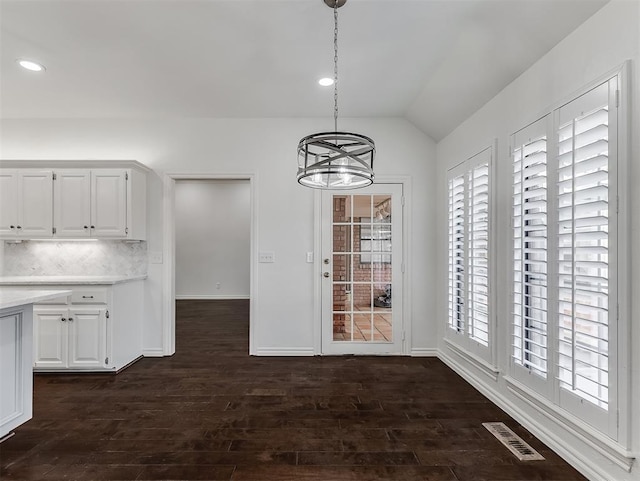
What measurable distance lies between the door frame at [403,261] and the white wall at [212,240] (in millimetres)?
4590

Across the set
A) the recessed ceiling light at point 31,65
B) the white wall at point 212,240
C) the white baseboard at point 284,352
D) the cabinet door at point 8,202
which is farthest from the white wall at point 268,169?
the white wall at point 212,240

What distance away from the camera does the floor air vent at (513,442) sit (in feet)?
6.63

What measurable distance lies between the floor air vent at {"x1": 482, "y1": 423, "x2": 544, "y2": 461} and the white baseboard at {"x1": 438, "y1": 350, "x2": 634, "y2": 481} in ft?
0.42

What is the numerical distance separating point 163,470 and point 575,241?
8.77ft

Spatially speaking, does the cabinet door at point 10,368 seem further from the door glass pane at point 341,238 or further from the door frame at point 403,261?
the door glass pane at point 341,238

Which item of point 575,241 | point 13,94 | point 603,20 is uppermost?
point 13,94

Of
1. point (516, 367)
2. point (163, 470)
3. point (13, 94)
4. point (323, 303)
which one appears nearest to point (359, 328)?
point (323, 303)

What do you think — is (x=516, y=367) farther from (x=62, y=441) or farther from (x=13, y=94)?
(x=13, y=94)

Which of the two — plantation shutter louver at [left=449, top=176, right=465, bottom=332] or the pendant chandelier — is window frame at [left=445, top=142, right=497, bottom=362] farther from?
the pendant chandelier

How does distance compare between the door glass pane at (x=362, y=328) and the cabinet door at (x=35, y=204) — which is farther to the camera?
the door glass pane at (x=362, y=328)

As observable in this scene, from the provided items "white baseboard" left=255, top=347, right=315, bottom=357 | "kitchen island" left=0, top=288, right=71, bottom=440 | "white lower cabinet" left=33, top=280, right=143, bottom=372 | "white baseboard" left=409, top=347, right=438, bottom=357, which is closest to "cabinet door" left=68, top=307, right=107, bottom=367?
"white lower cabinet" left=33, top=280, right=143, bottom=372

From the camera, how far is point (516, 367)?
247 cm

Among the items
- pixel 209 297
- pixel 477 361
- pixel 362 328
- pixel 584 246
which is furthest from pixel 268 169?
pixel 209 297

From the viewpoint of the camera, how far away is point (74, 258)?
155 inches
